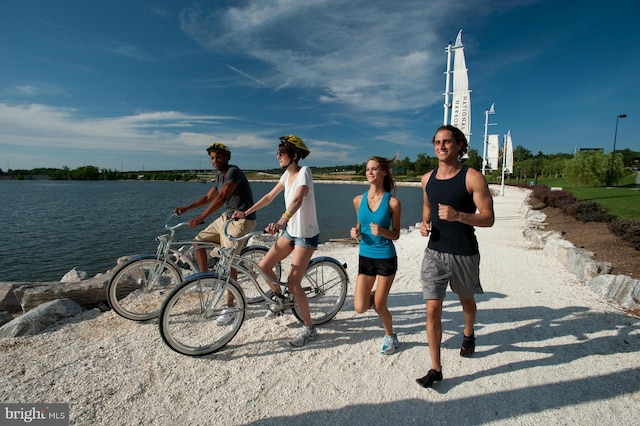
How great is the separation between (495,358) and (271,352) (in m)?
2.51

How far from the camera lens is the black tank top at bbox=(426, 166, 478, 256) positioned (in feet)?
9.18

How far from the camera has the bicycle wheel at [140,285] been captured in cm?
420

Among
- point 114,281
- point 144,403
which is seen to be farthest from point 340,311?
point 114,281

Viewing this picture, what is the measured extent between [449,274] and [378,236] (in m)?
0.76

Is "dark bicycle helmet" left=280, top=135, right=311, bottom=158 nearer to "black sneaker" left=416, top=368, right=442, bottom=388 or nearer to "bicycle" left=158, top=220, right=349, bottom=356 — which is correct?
"bicycle" left=158, top=220, right=349, bottom=356

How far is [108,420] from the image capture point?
2.59m

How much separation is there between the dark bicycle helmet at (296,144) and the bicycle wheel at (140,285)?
2358mm

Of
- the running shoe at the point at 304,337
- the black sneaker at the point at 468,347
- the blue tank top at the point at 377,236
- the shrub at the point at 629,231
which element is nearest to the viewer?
the blue tank top at the point at 377,236

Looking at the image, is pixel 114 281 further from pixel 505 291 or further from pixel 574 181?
pixel 574 181

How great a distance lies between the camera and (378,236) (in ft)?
10.8

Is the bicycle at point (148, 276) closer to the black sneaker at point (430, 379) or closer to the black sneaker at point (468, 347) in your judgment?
the black sneaker at point (430, 379)

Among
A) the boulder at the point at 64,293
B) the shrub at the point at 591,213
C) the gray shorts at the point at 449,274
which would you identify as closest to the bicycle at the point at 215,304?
the boulder at the point at 64,293

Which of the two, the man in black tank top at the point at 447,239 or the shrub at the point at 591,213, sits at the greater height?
the man in black tank top at the point at 447,239

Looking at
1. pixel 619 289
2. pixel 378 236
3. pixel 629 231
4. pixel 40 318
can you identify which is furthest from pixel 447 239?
pixel 629 231
